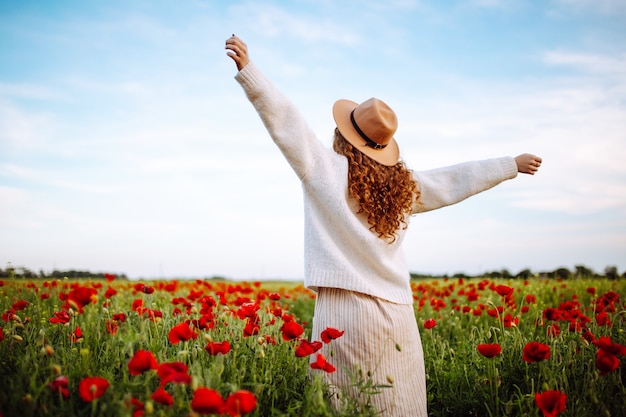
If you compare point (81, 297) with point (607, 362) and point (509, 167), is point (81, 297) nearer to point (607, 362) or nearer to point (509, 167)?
point (607, 362)

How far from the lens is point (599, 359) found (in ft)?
8.20

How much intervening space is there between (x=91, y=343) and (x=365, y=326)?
1767 millimetres

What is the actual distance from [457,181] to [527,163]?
2.18 ft

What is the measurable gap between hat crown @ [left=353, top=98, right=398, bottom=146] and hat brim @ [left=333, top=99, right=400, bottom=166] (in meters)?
0.06

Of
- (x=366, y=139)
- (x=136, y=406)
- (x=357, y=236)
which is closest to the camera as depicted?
(x=136, y=406)

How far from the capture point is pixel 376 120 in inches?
126

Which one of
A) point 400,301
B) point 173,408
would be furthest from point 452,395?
point 173,408

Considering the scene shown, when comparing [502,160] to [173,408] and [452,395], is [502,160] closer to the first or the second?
[452,395]

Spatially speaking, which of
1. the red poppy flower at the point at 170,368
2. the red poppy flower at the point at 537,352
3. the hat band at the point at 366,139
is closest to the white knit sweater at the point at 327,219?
the hat band at the point at 366,139

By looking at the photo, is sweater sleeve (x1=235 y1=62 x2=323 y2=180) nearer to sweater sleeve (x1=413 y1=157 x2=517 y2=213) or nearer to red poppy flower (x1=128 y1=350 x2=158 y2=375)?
sweater sleeve (x1=413 y1=157 x2=517 y2=213)

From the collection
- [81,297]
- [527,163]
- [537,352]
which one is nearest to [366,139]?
[527,163]

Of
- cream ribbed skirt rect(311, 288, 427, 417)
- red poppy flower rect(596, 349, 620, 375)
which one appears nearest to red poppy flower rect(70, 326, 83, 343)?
cream ribbed skirt rect(311, 288, 427, 417)

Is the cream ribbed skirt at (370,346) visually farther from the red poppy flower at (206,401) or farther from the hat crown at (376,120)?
the red poppy flower at (206,401)

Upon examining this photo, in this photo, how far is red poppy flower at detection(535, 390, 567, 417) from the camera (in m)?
2.11
